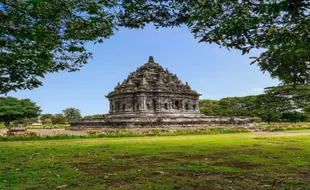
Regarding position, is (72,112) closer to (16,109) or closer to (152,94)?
(16,109)

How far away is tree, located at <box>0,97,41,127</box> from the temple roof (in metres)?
23.5

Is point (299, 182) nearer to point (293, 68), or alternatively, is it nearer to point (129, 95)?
point (293, 68)

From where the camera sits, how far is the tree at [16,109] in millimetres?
55047

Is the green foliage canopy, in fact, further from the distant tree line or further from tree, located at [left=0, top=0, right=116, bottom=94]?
the distant tree line

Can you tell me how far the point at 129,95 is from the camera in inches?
1641

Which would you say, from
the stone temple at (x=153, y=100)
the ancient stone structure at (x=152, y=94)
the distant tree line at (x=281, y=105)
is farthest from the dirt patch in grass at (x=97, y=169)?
the distant tree line at (x=281, y=105)

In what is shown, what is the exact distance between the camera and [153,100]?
136 feet

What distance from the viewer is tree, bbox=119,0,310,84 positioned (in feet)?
23.7

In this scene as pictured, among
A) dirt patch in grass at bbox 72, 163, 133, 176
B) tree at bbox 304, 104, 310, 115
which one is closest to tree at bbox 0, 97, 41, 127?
dirt patch in grass at bbox 72, 163, 133, 176

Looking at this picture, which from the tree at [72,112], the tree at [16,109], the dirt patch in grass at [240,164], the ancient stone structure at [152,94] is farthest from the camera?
the tree at [72,112]

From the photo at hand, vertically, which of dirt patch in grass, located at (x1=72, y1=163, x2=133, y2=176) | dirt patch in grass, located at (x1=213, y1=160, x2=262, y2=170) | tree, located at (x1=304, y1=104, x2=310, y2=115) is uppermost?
tree, located at (x1=304, y1=104, x2=310, y2=115)

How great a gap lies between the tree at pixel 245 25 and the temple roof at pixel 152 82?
32205 mm

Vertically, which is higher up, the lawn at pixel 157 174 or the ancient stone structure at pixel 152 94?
the ancient stone structure at pixel 152 94

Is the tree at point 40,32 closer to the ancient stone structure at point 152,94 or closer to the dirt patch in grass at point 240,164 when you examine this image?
the dirt patch in grass at point 240,164
